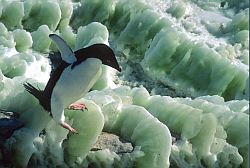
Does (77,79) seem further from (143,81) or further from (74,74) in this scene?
(143,81)

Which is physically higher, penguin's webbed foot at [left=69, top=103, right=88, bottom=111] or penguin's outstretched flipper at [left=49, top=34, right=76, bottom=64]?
penguin's outstretched flipper at [left=49, top=34, right=76, bottom=64]

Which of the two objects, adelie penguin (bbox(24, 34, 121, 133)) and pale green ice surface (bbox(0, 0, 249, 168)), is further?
pale green ice surface (bbox(0, 0, 249, 168))

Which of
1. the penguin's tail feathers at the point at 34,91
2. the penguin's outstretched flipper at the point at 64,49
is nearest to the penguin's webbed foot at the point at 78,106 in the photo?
the penguin's tail feathers at the point at 34,91

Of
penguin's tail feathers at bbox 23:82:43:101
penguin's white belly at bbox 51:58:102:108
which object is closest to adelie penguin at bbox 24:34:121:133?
penguin's white belly at bbox 51:58:102:108

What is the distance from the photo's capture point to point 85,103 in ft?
10.3

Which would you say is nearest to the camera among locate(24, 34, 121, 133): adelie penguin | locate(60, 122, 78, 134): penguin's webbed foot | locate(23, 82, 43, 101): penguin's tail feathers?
locate(24, 34, 121, 133): adelie penguin

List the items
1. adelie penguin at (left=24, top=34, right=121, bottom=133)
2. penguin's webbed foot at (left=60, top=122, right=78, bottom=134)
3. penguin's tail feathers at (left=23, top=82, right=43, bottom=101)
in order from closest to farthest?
adelie penguin at (left=24, top=34, right=121, bottom=133)
penguin's webbed foot at (left=60, top=122, right=78, bottom=134)
penguin's tail feathers at (left=23, top=82, right=43, bottom=101)

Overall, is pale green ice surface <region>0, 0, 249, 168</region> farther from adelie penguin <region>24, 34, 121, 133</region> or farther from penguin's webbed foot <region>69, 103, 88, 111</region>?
adelie penguin <region>24, 34, 121, 133</region>

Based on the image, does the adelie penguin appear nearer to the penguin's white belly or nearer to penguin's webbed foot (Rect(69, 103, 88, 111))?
the penguin's white belly

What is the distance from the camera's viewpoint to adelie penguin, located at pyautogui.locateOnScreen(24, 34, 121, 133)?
2.71m

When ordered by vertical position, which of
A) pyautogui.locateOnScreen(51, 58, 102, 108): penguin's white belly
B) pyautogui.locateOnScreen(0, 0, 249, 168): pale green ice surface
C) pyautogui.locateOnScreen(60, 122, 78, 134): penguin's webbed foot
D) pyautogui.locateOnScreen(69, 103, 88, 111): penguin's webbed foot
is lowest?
pyautogui.locateOnScreen(0, 0, 249, 168): pale green ice surface

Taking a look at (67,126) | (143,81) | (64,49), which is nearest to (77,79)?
(64,49)

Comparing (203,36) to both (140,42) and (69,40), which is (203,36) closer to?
(140,42)

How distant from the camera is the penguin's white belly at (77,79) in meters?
2.71
